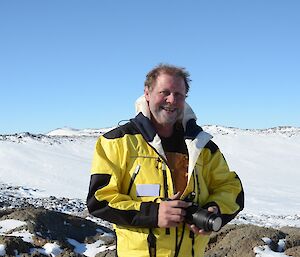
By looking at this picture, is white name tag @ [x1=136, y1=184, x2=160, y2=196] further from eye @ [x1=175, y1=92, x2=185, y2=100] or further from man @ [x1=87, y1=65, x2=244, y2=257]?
eye @ [x1=175, y1=92, x2=185, y2=100]

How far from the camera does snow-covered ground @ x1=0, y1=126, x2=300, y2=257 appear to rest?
2258 centimetres

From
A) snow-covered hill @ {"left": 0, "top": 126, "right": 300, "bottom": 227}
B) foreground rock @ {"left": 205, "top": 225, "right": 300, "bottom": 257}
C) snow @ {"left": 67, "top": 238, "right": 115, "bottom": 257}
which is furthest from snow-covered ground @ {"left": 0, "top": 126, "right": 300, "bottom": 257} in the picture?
snow @ {"left": 67, "top": 238, "right": 115, "bottom": 257}

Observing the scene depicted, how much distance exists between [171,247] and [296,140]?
47978mm

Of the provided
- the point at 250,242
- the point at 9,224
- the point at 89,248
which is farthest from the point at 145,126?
the point at 9,224

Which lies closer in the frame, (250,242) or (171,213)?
(171,213)

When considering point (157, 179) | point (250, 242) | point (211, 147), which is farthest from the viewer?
point (250, 242)

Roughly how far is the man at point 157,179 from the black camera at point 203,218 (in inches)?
1.5

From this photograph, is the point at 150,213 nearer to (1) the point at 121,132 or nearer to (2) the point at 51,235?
(1) the point at 121,132

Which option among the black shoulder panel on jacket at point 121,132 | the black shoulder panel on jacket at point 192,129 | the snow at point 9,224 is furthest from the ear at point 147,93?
the snow at point 9,224

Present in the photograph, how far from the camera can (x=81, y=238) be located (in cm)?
886

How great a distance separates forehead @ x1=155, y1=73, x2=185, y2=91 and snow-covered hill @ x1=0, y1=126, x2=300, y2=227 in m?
14.9

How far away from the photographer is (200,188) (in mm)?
3355

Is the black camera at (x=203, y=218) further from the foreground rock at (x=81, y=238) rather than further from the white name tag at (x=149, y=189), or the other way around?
the foreground rock at (x=81, y=238)

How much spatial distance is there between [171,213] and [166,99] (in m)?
0.76
